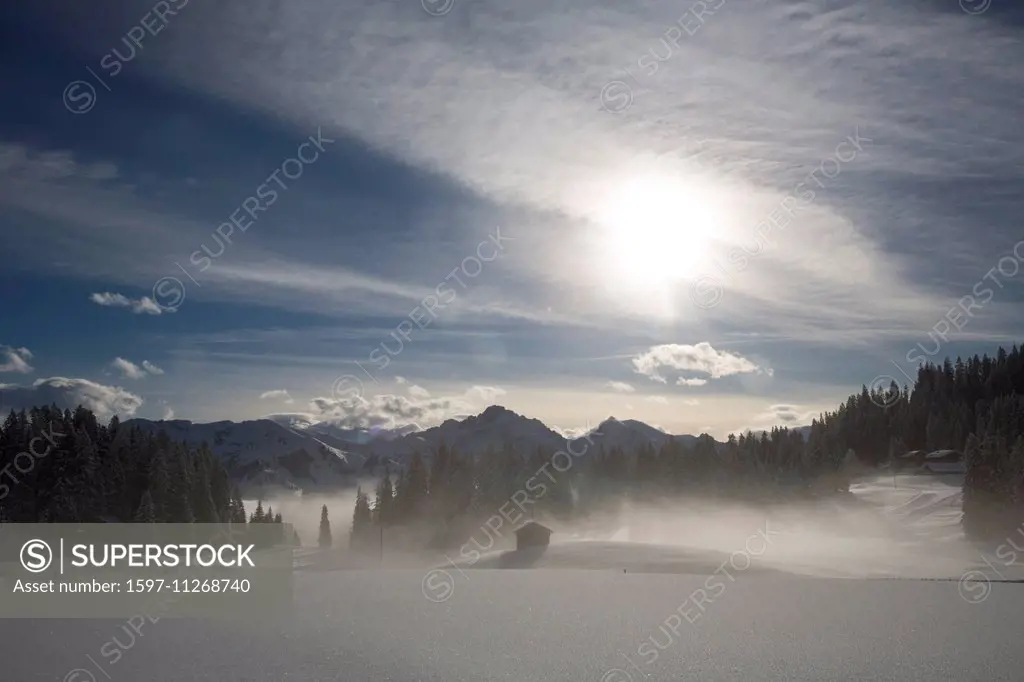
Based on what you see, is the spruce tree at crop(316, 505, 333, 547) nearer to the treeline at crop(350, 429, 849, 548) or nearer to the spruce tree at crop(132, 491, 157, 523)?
the treeline at crop(350, 429, 849, 548)

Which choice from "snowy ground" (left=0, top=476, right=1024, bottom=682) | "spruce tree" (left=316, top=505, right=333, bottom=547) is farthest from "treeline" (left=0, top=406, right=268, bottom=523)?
"spruce tree" (left=316, top=505, right=333, bottom=547)

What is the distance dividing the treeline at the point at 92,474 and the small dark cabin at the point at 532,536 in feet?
111

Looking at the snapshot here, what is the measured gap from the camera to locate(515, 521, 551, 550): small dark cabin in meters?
86.8

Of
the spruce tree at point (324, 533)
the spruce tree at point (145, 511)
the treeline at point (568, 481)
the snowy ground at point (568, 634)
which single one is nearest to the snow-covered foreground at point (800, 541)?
the treeline at point (568, 481)

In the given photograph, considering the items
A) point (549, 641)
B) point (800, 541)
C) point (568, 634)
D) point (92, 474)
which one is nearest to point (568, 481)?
point (800, 541)

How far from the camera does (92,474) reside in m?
70.8

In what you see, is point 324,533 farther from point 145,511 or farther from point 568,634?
point 568,634

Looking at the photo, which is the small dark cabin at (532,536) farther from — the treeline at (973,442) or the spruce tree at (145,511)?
Result: the treeline at (973,442)

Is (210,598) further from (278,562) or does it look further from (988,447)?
(988,447)

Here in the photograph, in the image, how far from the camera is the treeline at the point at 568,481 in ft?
357

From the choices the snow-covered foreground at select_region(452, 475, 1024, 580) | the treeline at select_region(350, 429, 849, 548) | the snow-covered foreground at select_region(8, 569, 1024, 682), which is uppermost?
the treeline at select_region(350, 429, 849, 548)

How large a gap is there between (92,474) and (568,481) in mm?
76134

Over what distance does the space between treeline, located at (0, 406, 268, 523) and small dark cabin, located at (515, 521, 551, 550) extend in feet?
111

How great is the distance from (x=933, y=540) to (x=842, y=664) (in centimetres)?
9470
